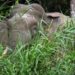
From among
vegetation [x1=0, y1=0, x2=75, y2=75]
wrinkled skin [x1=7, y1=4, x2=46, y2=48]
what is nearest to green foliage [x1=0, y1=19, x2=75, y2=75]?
vegetation [x1=0, y1=0, x2=75, y2=75]

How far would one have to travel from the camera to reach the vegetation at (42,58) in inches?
151

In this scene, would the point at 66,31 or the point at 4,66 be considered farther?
the point at 66,31

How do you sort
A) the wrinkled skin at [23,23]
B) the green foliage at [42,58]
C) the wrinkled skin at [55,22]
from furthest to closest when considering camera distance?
the wrinkled skin at [55,22] → the wrinkled skin at [23,23] → the green foliage at [42,58]

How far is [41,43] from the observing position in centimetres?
402

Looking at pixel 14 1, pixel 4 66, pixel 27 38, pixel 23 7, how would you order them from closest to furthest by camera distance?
pixel 4 66
pixel 27 38
pixel 23 7
pixel 14 1

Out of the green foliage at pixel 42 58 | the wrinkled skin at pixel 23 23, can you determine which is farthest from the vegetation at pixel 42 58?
the wrinkled skin at pixel 23 23

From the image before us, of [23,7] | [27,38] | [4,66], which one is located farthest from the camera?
[23,7]

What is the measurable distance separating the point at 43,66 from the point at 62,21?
90cm

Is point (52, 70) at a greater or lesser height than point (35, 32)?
lesser

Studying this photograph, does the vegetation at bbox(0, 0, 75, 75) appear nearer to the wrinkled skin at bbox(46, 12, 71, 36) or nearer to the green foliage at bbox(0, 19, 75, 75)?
the green foliage at bbox(0, 19, 75, 75)

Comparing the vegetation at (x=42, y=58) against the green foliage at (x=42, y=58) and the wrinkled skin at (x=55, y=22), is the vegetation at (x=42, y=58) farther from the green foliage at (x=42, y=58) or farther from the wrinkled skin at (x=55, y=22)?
the wrinkled skin at (x=55, y=22)

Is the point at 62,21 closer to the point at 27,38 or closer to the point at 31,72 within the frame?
the point at 27,38

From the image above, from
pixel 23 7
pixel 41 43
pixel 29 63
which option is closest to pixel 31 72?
pixel 29 63

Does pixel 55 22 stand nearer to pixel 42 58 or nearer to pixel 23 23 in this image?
pixel 23 23
